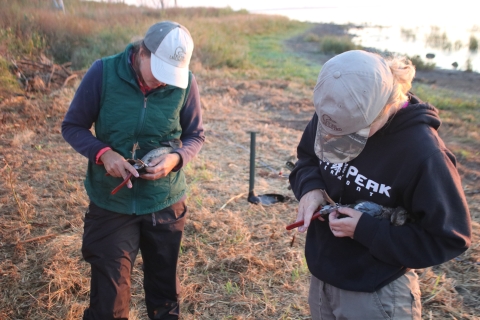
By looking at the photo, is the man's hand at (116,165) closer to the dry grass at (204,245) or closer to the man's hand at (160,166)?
the man's hand at (160,166)

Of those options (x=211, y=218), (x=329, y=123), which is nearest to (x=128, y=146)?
(x=329, y=123)

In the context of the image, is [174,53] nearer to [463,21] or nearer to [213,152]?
[213,152]

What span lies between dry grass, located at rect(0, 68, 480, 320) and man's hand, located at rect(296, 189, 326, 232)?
115 centimetres

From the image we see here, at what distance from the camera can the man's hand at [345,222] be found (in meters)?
1.54

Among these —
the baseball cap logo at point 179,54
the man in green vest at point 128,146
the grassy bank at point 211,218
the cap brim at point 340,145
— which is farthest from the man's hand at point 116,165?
the grassy bank at point 211,218

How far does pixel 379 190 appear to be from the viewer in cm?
156

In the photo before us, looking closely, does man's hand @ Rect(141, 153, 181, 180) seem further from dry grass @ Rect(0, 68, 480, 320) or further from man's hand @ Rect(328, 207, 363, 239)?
dry grass @ Rect(0, 68, 480, 320)

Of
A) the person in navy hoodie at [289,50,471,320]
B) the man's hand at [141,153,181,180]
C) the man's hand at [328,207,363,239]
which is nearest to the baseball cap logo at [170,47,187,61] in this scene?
the man's hand at [141,153,181,180]

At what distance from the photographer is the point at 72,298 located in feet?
8.95

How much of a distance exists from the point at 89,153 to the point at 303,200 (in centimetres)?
108

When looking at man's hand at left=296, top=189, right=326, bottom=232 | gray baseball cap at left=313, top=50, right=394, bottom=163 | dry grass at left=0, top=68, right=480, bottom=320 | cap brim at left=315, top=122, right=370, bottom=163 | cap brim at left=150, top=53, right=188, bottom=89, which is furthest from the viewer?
dry grass at left=0, top=68, right=480, bottom=320

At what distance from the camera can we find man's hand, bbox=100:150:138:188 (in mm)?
1997

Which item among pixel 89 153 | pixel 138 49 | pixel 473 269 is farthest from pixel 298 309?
pixel 138 49

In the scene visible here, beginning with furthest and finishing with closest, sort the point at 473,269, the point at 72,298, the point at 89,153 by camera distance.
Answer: the point at 473,269 < the point at 72,298 < the point at 89,153
